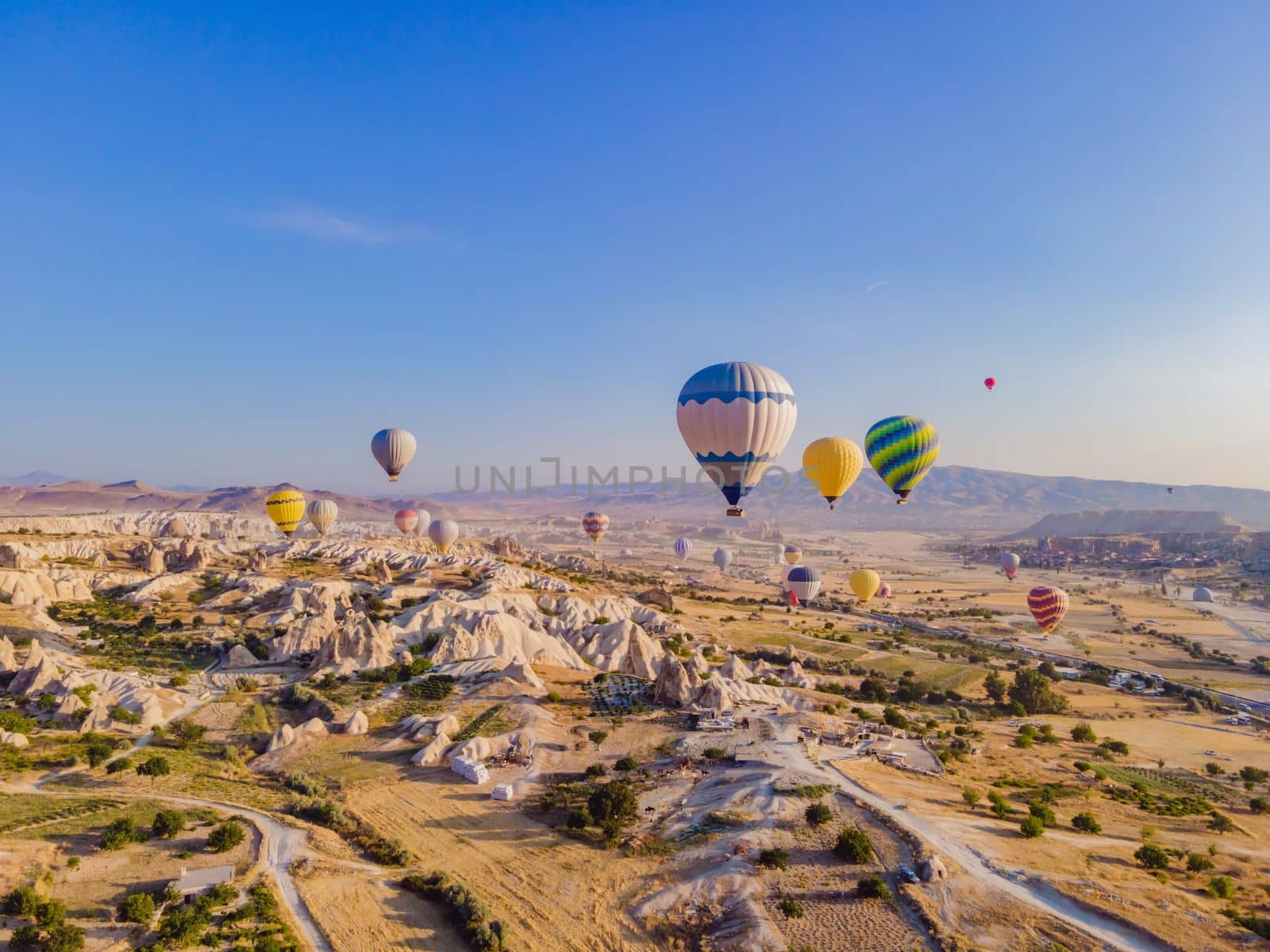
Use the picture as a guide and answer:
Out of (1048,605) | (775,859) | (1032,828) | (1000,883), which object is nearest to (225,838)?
(775,859)

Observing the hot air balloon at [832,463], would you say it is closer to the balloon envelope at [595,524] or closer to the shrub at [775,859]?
the shrub at [775,859]

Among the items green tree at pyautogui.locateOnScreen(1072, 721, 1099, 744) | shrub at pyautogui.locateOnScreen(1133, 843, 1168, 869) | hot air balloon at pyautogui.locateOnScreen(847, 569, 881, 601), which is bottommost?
green tree at pyautogui.locateOnScreen(1072, 721, 1099, 744)

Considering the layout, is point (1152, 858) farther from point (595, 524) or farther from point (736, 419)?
point (595, 524)

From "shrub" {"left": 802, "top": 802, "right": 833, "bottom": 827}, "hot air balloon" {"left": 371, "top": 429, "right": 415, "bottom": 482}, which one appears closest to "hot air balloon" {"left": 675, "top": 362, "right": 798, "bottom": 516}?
"shrub" {"left": 802, "top": 802, "right": 833, "bottom": 827}

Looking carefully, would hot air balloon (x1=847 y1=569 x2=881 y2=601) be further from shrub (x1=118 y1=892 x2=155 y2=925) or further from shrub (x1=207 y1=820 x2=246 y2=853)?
shrub (x1=118 y1=892 x2=155 y2=925)

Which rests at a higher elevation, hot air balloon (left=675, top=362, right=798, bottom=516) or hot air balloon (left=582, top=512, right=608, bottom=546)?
hot air balloon (left=675, top=362, right=798, bottom=516)

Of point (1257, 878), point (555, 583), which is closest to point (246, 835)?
point (1257, 878)
